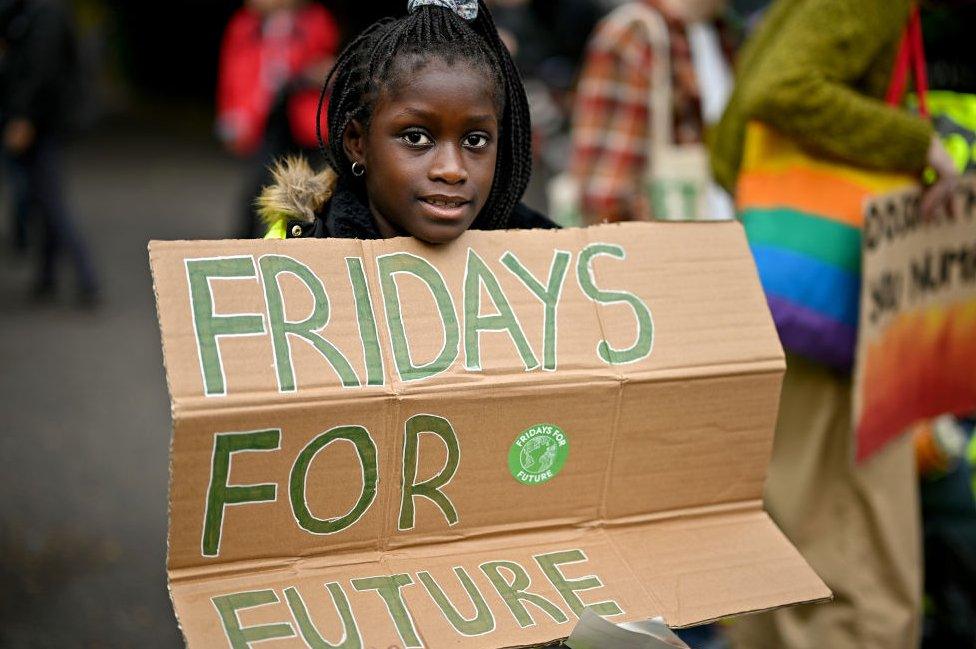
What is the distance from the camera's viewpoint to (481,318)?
5.85 feet

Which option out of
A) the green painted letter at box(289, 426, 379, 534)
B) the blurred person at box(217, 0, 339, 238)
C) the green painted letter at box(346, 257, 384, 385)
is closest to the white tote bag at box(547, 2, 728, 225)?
Result: the blurred person at box(217, 0, 339, 238)

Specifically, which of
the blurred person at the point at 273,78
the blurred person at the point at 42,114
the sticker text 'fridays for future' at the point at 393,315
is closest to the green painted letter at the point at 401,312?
the sticker text 'fridays for future' at the point at 393,315

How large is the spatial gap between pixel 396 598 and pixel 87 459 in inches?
120

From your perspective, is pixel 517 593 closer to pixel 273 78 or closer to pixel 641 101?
pixel 641 101

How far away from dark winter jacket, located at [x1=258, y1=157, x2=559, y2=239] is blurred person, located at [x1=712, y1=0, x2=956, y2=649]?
1.16m

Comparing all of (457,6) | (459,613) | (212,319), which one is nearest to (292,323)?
(212,319)

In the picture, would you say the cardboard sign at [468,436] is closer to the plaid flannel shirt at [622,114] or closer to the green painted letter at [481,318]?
the green painted letter at [481,318]

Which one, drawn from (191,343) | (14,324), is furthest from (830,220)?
(14,324)

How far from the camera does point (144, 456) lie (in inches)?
174

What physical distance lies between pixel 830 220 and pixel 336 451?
1.55 meters

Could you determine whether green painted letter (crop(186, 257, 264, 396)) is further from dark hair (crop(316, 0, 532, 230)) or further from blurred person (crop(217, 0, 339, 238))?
blurred person (crop(217, 0, 339, 238))

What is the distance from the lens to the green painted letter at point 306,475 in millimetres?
1638

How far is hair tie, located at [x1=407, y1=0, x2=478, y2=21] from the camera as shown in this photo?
2014 millimetres

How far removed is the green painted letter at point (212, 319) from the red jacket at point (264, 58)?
395 centimetres
